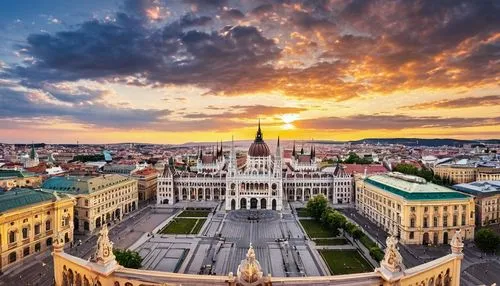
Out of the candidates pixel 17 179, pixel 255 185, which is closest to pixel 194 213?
pixel 255 185

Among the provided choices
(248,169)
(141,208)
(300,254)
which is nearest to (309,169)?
(248,169)

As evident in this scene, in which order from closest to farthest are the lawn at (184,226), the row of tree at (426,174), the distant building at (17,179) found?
the lawn at (184,226) < the distant building at (17,179) < the row of tree at (426,174)

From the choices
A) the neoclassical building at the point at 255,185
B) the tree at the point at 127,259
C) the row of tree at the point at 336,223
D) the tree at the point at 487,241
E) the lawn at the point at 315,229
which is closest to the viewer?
the tree at the point at 127,259

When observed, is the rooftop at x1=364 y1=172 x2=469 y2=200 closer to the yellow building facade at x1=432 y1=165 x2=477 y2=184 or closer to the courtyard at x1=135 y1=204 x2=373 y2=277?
the courtyard at x1=135 y1=204 x2=373 y2=277

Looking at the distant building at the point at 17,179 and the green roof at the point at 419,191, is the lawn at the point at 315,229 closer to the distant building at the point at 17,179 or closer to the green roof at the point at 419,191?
the green roof at the point at 419,191

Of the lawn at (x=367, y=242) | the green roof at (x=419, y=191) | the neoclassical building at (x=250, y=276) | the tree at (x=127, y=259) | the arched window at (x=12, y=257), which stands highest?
the neoclassical building at (x=250, y=276)

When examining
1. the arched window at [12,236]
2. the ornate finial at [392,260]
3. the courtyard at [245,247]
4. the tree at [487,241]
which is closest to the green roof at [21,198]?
the arched window at [12,236]

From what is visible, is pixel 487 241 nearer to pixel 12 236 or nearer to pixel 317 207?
pixel 317 207
